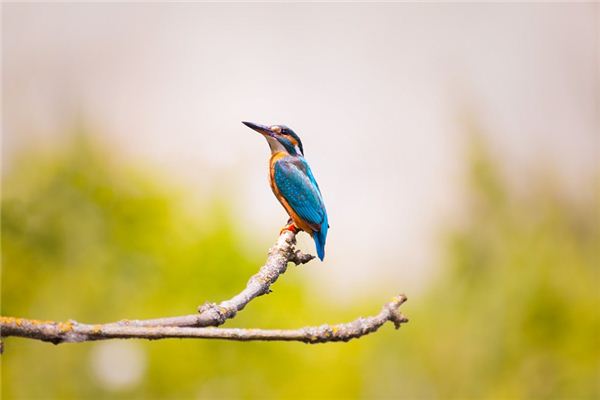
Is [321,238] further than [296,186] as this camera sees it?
Yes

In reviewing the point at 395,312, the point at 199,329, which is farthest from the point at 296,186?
the point at 199,329

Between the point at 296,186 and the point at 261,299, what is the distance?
10915 millimetres

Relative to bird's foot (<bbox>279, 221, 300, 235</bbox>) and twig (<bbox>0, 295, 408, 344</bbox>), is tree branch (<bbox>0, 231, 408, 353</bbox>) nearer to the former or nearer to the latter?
twig (<bbox>0, 295, 408, 344</bbox>)

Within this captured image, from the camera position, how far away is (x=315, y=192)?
10.2 feet

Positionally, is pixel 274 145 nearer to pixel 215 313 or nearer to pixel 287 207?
pixel 287 207

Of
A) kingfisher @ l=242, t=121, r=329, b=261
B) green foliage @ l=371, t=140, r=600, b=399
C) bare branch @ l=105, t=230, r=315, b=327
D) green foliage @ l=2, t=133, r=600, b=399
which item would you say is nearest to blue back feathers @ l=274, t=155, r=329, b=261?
kingfisher @ l=242, t=121, r=329, b=261

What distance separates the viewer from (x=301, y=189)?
309 centimetres

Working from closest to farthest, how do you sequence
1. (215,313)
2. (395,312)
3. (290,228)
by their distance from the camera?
1. (215,313)
2. (395,312)
3. (290,228)

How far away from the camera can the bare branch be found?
1.55 m

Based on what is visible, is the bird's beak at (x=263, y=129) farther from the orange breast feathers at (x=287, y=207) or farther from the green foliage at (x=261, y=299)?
the green foliage at (x=261, y=299)

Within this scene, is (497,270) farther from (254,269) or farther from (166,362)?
(166,362)

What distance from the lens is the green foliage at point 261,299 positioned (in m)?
13.0

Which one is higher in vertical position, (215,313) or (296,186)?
(296,186)

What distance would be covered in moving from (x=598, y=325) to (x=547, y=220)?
4.10 meters
